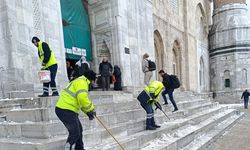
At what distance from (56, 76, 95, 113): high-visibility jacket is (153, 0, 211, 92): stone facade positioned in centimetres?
1482

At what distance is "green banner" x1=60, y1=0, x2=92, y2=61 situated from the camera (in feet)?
36.5

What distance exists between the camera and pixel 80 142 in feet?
12.6

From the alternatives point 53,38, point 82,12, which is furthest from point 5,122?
point 82,12

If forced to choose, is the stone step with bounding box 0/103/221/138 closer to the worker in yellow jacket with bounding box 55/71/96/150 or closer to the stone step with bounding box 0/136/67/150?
the stone step with bounding box 0/136/67/150

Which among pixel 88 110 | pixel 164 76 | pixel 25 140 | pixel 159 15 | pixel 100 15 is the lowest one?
pixel 25 140

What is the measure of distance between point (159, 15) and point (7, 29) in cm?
1351

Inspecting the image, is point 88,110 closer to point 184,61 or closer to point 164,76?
point 164,76

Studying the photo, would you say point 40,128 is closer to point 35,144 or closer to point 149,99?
point 35,144

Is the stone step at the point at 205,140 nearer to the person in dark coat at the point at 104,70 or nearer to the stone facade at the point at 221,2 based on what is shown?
the person in dark coat at the point at 104,70

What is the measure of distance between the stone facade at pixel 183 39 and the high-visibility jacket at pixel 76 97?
14.8m

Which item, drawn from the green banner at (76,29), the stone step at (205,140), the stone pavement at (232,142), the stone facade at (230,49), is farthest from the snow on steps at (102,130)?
the stone facade at (230,49)

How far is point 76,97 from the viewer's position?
144 inches

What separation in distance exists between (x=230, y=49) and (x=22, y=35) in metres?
27.1

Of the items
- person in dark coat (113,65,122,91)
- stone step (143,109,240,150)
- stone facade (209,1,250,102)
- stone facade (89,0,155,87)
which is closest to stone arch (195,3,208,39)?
stone facade (209,1,250,102)
